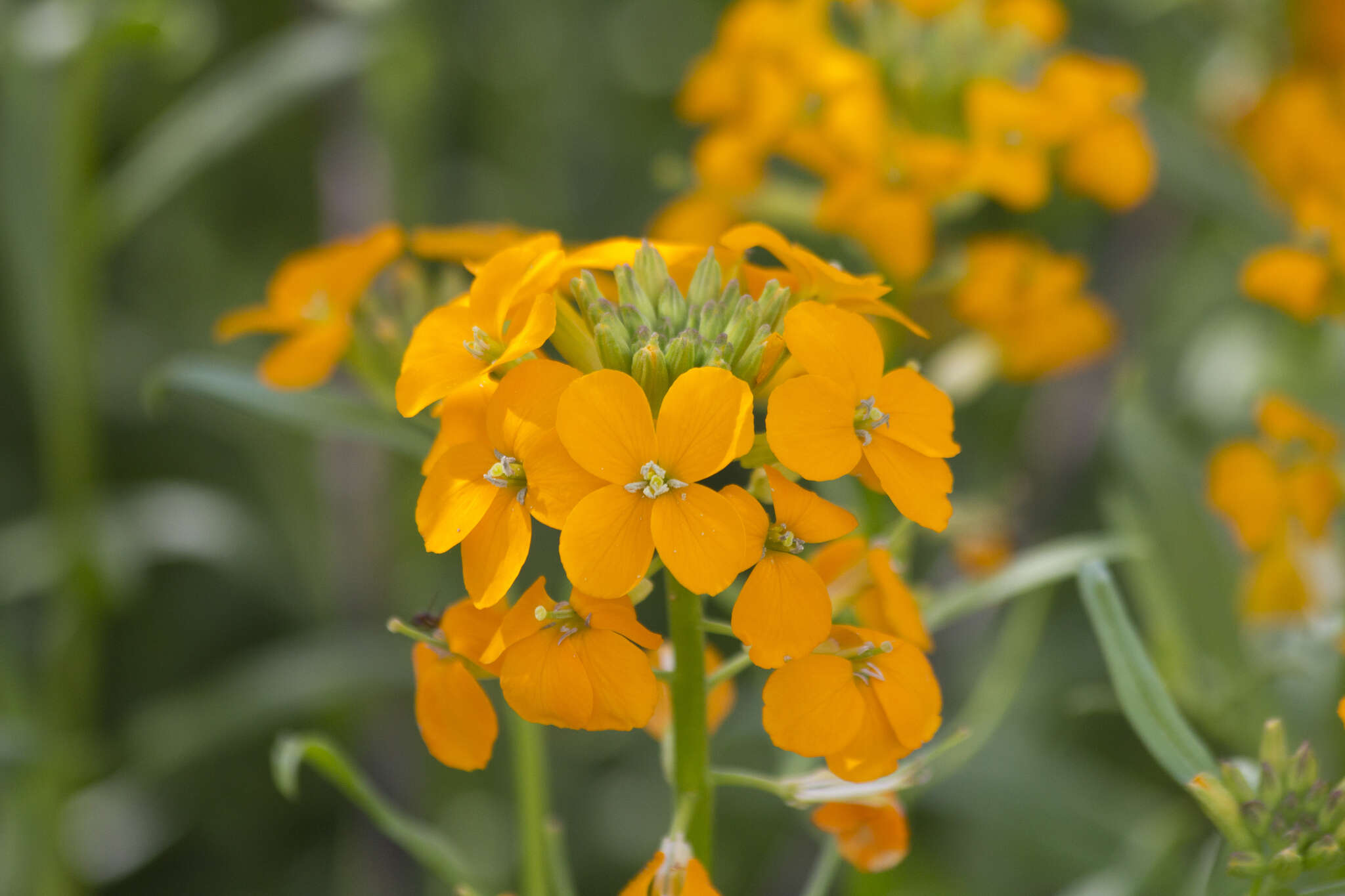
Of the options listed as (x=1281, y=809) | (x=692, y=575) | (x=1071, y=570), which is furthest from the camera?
(x=1071, y=570)

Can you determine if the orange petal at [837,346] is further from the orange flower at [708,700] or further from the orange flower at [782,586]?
the orange flower at [708,700]

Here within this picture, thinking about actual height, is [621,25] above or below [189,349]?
above

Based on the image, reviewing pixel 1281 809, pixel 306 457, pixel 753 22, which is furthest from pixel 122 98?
pixel 1281 809

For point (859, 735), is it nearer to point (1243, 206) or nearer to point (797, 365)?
point (797, 365)

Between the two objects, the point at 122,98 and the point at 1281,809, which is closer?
the point at 1281,809

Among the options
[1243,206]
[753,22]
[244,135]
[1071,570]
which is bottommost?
[1071,570]

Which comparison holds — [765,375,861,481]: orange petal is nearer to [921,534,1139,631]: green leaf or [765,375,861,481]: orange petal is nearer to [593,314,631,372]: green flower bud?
[593,314,631,372]: green flower bud

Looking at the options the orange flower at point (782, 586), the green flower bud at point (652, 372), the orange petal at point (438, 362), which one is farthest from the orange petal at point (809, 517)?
the orange petal at point (438, 362)
